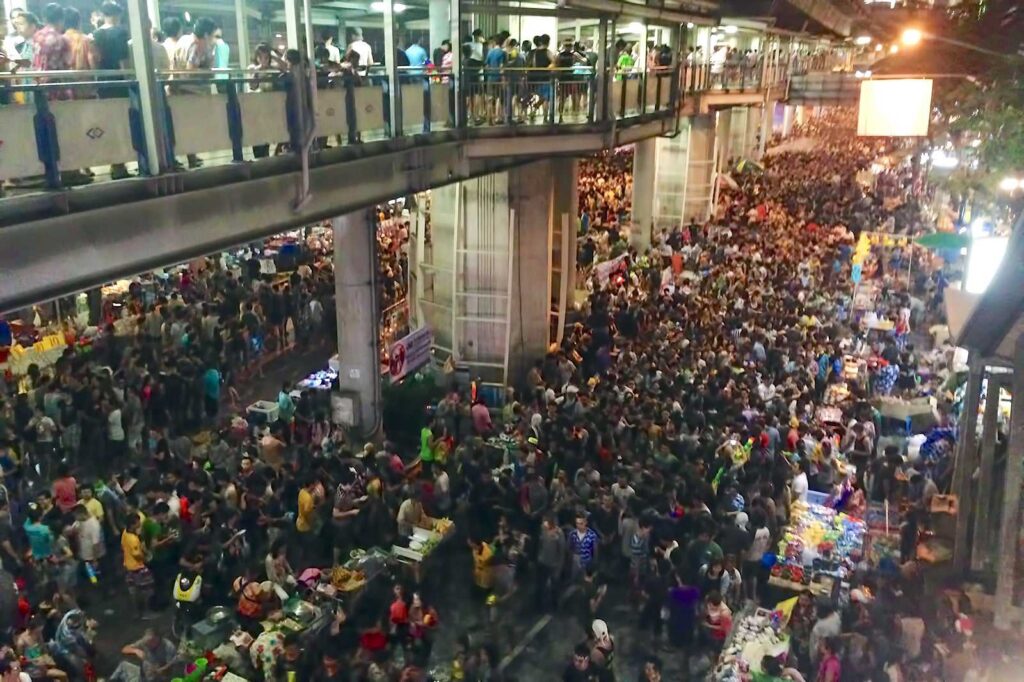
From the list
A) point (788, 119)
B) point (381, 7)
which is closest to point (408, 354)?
point (381, 7)

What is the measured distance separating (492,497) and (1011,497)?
5281 mm

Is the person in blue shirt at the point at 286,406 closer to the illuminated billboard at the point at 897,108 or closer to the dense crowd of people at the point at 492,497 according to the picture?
the dense crowd of people at the point at 492,497

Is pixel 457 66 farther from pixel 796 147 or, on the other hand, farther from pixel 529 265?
pixel 796 147

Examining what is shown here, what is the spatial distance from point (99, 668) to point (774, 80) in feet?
109

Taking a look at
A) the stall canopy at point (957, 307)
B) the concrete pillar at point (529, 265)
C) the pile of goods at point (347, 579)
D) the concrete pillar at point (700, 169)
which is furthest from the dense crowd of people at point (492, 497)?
the concrete pillar at point (700, 169)

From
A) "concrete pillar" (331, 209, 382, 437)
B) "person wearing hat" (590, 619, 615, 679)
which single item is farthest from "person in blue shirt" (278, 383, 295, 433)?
"person wearing hat" (590, 619, 615, 679)

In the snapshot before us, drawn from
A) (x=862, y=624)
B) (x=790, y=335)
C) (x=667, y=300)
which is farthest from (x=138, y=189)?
(x=667, y=300)

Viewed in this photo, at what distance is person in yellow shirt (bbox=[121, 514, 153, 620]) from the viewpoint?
28.9ft

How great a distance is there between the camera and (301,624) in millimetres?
7926

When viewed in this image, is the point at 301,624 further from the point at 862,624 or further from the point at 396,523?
the point at 862,624

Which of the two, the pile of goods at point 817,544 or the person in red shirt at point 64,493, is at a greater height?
the person in red shirt at point 64,493

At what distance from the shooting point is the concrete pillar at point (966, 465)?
957 cm

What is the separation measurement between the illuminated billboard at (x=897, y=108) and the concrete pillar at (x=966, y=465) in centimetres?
464

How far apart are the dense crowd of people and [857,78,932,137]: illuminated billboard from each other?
12.0 ft
